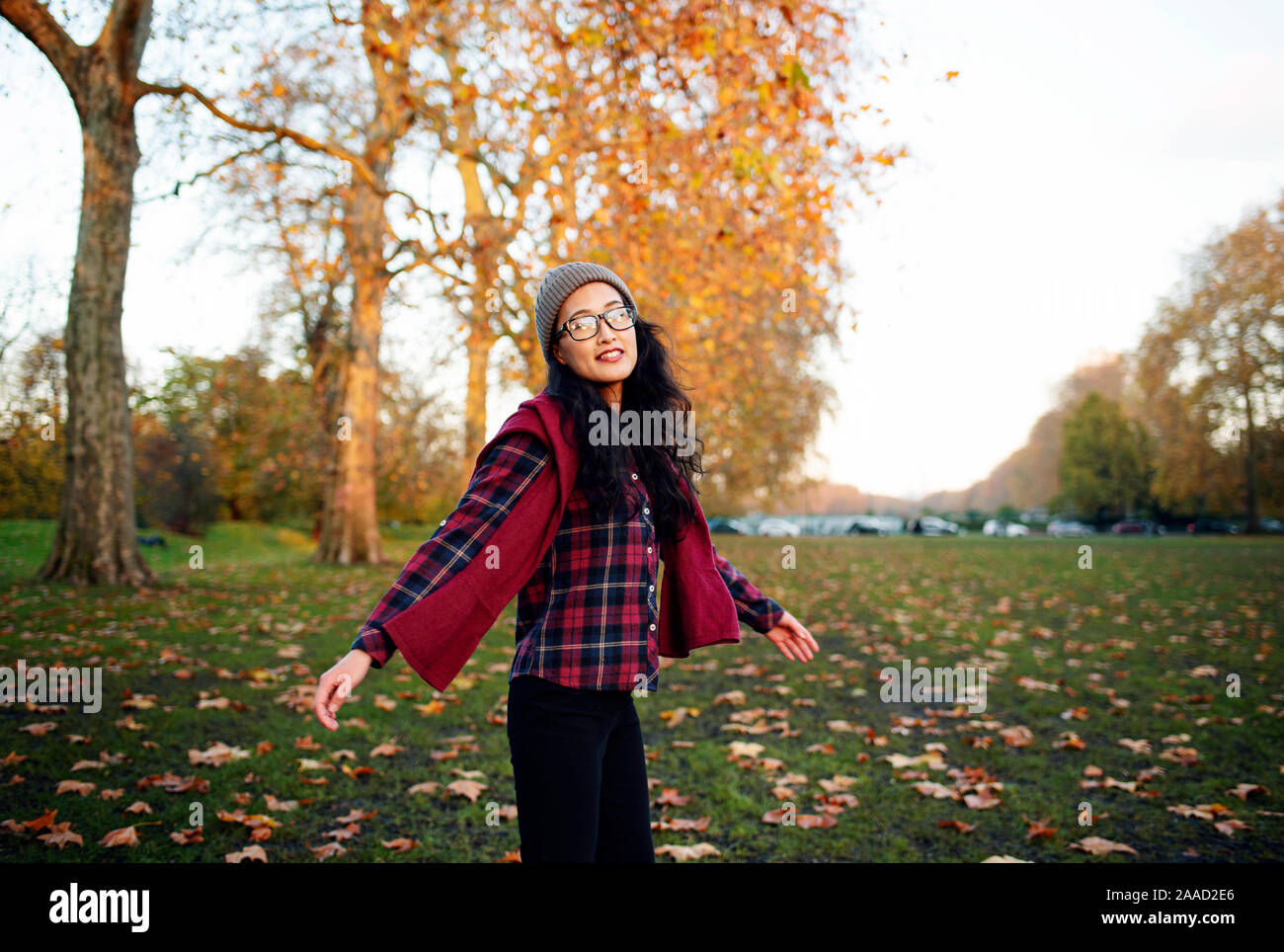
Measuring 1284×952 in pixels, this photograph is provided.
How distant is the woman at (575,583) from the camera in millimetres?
2158

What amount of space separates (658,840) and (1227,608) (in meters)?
12.8

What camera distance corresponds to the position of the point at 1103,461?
5688 cm

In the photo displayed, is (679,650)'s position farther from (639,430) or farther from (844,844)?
(844,844)

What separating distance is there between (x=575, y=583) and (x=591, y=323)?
2.54 ft

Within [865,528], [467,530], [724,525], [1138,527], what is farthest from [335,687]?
[865,528]

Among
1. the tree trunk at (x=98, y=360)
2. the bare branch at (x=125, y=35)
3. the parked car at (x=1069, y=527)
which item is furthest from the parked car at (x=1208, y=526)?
the bare branch at (x=125, y=35)

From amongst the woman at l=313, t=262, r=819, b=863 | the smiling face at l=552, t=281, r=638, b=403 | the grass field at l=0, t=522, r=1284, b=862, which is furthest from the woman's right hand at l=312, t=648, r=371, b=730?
the grass field at l=0, t=522, r=1284, b=862

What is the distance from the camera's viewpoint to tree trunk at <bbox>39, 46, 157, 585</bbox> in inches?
453

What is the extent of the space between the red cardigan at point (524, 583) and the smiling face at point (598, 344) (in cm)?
14

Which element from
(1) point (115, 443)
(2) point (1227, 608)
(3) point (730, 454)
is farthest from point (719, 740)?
(3) point (730, 454)

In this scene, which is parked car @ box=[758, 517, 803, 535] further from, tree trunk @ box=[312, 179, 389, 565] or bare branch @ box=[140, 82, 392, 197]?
bare branch @ box=[140, 82, 392, 197]

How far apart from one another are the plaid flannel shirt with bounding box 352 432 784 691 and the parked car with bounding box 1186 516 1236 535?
63798 millimetres

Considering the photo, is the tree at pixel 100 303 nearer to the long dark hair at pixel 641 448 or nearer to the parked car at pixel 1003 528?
the long dark hair at pixel 641 448

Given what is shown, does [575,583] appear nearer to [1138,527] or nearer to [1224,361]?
[1224,361]
